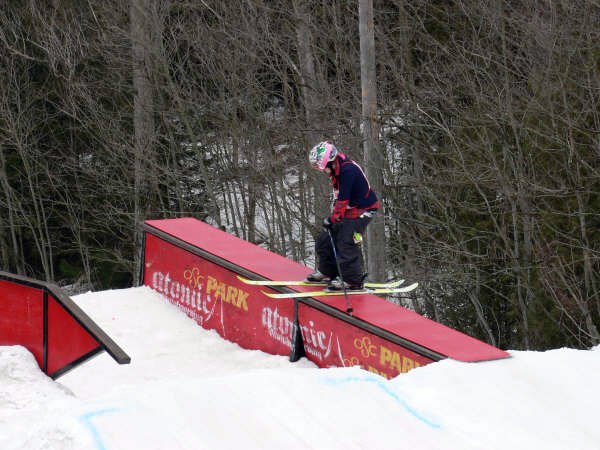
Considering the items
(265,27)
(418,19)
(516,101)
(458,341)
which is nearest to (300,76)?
(265,27)

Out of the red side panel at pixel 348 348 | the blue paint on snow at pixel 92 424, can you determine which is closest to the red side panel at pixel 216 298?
the red side panel at pixel 348 348

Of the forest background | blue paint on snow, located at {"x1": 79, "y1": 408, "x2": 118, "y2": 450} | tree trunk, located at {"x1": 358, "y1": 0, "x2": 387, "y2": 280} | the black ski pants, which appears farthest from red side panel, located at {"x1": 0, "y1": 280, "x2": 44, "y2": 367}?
the forest background

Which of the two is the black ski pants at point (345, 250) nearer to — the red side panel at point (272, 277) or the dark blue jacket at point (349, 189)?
the dark blue jacket at point (349, 189)

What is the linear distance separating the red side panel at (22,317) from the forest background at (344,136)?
24.9 feet

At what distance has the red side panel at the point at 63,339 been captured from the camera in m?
7.12

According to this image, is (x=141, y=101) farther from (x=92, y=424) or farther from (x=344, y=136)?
(x=92, y=424)

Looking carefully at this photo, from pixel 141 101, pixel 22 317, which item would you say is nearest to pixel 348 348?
pixel 22 317

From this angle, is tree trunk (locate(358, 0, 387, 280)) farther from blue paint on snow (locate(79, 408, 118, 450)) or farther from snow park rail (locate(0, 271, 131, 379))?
blue paint on snow (locate(79, 408, 118, 450))

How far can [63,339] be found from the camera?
7.36m

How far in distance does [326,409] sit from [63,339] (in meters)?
2.98

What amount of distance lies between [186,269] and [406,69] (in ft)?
36.1

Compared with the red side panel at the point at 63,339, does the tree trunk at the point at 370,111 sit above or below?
above

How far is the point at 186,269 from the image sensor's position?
439 inches

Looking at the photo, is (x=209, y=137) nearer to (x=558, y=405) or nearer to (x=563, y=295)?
(x=563, y=295)
